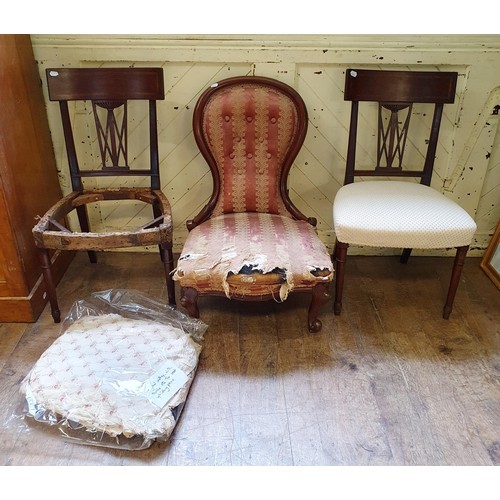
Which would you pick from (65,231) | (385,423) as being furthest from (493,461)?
(65,231)

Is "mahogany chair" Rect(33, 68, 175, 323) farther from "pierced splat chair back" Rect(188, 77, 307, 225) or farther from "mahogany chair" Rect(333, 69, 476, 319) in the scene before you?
"mahogany chair" Rect(333, 69, 476, 319)

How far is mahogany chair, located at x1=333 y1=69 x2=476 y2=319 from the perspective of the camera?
1.79 metres

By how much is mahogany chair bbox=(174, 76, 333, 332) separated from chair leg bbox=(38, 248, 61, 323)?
0.53 metres

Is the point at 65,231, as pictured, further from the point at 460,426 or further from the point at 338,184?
the point at 460,426

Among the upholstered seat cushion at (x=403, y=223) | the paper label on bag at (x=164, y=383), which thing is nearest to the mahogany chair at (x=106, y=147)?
the paper label on bag at (x=164, y=383)

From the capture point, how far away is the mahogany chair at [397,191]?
5.88 feet

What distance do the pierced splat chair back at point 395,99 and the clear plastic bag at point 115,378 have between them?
3.50ft

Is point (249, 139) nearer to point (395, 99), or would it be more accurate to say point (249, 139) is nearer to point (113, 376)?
point (395, 99)

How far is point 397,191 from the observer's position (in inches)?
78.8

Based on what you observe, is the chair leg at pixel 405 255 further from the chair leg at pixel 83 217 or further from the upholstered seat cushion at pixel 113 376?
the chair leg at pixel 83 217

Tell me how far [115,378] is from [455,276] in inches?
54.9

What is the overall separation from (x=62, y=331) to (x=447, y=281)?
1801 mm

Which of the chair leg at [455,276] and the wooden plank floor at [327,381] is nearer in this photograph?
the wooden plank floor at [327,381]

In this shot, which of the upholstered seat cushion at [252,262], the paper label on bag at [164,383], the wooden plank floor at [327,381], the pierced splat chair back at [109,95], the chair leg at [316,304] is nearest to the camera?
the wooden plank floor at [327,381]
